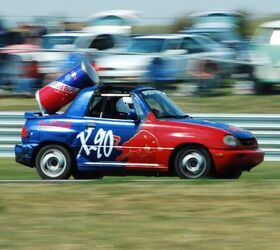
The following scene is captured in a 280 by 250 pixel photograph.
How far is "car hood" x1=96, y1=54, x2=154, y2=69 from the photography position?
22.8 m

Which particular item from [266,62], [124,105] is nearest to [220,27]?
[266,62]

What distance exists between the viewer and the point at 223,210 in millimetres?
9594

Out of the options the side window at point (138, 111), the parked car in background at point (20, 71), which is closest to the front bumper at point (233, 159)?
the side window at point (138, 111)

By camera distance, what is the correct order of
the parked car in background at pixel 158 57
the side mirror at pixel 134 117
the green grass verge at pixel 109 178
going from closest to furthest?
the side mirror at pixel 134 117 → the green grass verge at pixel 109 178 → the parked car in background at pixel 158 57

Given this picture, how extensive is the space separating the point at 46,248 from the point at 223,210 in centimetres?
219

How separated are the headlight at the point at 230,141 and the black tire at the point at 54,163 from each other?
7.16 feet

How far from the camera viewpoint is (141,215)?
30.9 ft

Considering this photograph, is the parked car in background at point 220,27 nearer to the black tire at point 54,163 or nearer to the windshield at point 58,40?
the windshield at point 58,40

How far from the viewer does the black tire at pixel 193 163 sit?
42.9 ft

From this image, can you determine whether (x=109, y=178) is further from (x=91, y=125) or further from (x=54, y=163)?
(x=91, y=125)

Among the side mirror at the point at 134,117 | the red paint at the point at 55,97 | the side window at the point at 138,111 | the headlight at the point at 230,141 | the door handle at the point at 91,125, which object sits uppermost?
the red paint at the point at 55,97

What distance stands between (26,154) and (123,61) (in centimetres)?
979

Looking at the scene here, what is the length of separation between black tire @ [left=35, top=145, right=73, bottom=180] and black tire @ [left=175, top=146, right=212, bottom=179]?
155 centimetres

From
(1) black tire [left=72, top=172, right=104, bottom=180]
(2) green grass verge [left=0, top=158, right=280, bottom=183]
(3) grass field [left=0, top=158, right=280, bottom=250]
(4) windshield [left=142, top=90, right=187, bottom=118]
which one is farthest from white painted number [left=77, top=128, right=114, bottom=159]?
(3) grass field [left=0, top=158, right=280, bottom=250]
